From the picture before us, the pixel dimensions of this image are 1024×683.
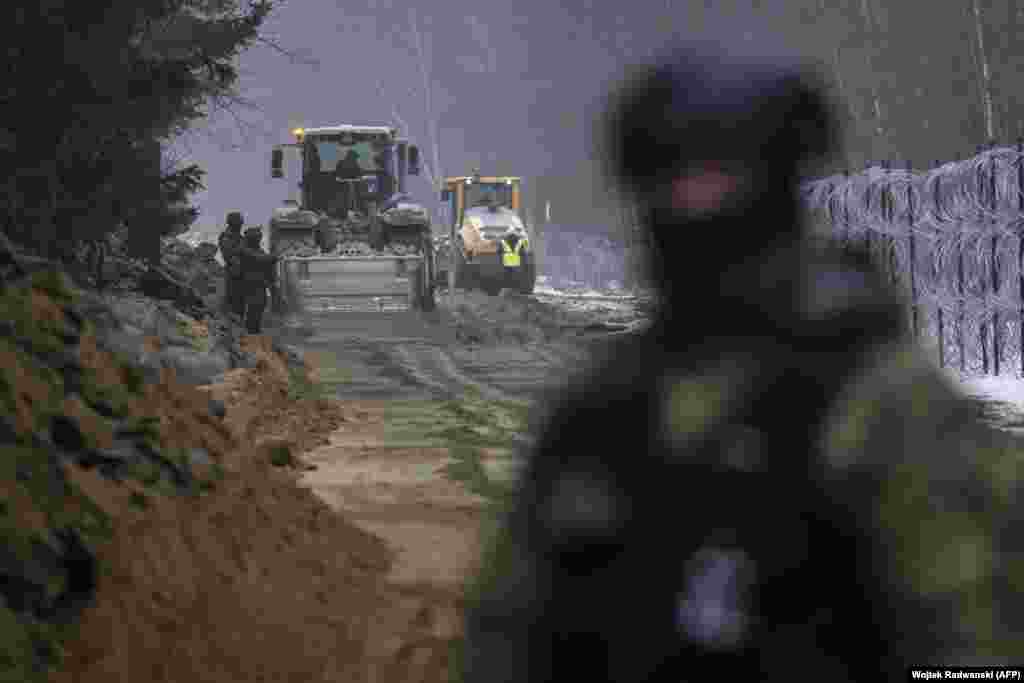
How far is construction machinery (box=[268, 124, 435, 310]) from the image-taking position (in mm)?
20141

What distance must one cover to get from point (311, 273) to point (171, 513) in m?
16.0

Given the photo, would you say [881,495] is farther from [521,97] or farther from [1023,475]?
[521,97]

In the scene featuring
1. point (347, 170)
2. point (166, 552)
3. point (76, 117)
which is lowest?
point (166, 552)

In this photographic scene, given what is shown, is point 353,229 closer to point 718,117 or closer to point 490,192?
point 490,192

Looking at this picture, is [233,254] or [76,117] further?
[233,254]

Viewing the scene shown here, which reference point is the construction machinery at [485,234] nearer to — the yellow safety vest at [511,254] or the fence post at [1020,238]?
the yellow safety vest at [511,254]

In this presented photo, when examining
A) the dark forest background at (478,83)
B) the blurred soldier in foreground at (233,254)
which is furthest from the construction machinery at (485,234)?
the blurred soldier in foreground at (233,254)

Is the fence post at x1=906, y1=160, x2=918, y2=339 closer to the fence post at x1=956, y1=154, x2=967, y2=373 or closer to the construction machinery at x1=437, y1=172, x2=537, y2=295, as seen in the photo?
the fence post at x1=956, y1=154, x2=967, y2=373

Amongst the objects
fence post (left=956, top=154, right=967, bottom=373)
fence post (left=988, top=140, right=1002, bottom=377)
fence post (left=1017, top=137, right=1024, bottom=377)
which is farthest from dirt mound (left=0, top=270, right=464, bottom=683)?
fence post (left=956, top=154, right=967, bottom=373)

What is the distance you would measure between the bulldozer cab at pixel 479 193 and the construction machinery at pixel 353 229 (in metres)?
5.28

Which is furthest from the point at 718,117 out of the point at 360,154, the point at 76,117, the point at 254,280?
the point at 360,154

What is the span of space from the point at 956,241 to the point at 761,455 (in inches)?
401

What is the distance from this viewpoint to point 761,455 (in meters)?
2.10

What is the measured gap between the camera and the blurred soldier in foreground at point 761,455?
208cm
